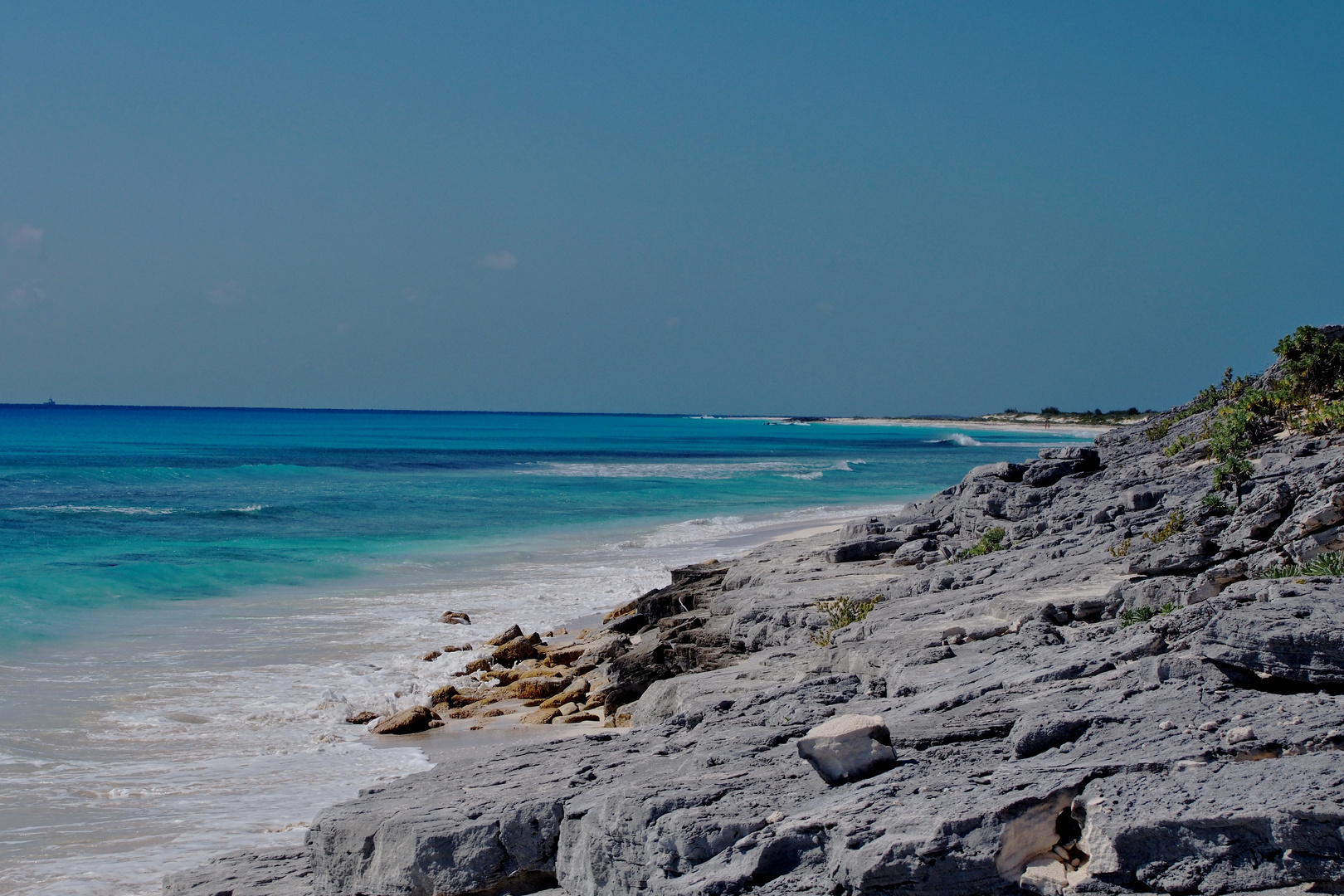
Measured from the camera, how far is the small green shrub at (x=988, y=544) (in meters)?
13.4

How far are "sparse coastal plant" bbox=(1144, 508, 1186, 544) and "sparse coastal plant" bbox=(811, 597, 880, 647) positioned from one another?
2949mm

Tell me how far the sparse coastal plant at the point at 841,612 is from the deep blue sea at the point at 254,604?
4388mm

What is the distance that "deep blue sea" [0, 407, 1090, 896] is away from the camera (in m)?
8.95

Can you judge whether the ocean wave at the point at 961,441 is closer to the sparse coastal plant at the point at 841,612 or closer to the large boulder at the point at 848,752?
the sparse coastal plant at the point at 841,612

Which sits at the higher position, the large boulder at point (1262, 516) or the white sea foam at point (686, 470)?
the large boulder at point (1262, 516)

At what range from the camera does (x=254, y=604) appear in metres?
19.8

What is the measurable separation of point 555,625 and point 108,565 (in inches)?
521

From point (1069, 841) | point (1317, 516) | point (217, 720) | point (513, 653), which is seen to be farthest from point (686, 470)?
point (1069, 841)

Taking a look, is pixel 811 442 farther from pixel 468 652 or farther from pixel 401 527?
pixel 468 652

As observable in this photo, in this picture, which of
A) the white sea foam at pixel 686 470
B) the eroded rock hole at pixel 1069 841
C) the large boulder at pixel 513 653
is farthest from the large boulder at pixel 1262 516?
the white sea foam at pixel 686 470

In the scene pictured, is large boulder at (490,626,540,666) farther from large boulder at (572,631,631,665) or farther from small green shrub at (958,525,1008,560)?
small green shrub at (958,525,1008,560)

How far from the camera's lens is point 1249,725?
15.4ft

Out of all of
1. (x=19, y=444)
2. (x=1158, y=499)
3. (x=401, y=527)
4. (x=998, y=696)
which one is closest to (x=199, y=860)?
(x=998, y=696)

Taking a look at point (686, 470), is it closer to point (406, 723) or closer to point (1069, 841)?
point (406, 723)
